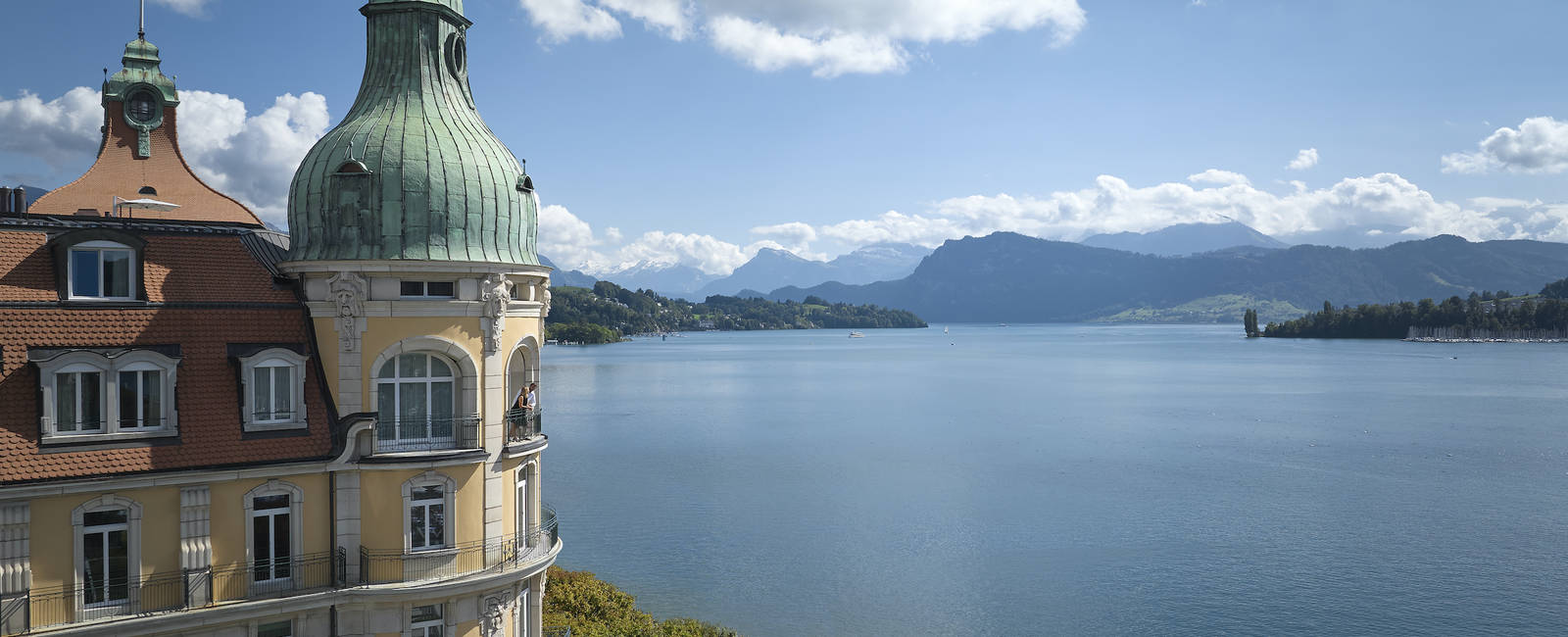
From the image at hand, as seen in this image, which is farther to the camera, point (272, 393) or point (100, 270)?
point (272, 393)

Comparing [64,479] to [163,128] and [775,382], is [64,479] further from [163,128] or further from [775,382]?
[775,382]

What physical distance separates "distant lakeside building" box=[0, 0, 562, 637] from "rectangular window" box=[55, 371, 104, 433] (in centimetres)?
4

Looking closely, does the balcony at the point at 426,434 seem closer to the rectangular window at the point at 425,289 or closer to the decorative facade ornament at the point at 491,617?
the rectangular window at the point at 425,289

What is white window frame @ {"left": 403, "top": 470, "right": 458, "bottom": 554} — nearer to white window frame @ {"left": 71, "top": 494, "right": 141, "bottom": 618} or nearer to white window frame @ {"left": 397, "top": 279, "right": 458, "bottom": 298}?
white window frame @ {"left": 397, "top": 279, "right": 458, "bottom": 298}

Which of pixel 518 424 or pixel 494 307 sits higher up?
pixel 494 307

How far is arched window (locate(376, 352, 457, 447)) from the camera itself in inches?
939

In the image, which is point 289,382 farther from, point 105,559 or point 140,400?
point 105,559

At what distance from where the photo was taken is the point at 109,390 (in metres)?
21.2

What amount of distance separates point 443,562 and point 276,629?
12.6ft

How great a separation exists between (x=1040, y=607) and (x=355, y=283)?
125 feet

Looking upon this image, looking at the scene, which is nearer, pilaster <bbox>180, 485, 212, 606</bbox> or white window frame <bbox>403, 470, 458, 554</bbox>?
pilaster <bbox>180, 485, 212, 606</bbox>

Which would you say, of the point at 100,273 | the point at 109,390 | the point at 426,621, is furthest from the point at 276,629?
the point at 100,273

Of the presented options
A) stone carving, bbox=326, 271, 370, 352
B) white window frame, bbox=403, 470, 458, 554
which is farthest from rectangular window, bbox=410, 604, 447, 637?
stone carving, bbox=326, 271, 370, 352

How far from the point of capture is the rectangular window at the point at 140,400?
21531mm
